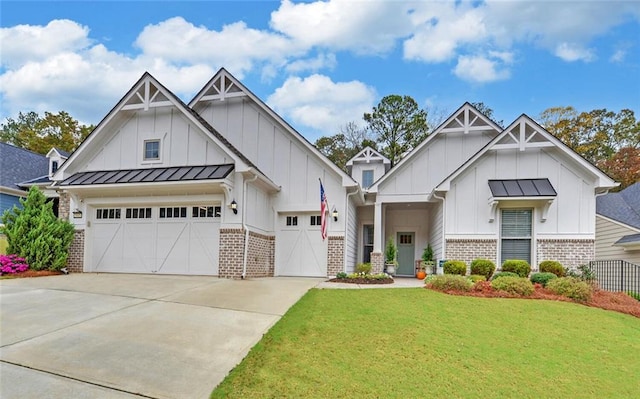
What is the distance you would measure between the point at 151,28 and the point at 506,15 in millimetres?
13249

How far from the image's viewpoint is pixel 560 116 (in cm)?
3066

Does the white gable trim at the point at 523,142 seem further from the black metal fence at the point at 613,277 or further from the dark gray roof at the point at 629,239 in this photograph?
the dark gray roof at the point at 629,239

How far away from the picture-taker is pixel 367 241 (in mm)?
18672

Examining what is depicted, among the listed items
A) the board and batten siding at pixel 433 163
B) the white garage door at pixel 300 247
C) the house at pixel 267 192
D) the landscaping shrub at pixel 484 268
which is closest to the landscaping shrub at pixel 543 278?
the landscaping shrub at pixel 484 268

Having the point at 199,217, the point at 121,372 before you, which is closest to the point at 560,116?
the point at 199,217

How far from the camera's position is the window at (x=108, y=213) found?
14094 millimetres

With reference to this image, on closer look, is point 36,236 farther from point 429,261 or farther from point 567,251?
point 567,251

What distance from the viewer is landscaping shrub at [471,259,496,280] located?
1247 cm

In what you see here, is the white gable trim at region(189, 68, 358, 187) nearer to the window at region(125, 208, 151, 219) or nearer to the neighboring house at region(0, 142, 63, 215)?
the window at region(125, 208, 151, 219)

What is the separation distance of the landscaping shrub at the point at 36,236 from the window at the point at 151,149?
12.6 ft

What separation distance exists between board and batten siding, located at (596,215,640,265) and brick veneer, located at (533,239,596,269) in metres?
3.39

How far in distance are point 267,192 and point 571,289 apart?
1014 cm

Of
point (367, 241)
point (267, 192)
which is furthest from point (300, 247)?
point (367, 241)

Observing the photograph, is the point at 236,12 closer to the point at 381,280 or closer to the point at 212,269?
the point at 212,269
